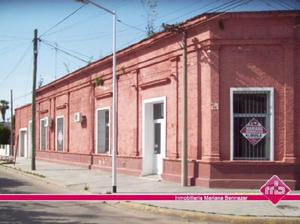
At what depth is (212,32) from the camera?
1841 centimetres

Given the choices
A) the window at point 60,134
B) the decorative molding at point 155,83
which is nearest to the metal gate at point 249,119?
the decorative molding at point 155,83

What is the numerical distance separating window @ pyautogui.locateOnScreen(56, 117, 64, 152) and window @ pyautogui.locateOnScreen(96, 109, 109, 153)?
794 cm

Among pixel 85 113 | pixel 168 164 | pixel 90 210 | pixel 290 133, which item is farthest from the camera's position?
pixel 85 113

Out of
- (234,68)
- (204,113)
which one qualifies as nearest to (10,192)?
(204,113)

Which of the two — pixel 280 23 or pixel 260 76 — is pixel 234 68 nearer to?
pixel 260 76

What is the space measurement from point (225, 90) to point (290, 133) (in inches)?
98.6

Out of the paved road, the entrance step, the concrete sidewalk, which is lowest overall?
the paved road

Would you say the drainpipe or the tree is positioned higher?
the tree

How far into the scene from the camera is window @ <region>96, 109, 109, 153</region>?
28922mm

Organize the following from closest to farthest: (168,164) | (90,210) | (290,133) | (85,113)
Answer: (90,210)
(290,133)
(168,164)
(85,113)

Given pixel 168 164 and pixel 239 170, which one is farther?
pixel 168 164

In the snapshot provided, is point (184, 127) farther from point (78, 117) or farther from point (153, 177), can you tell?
point (78, 117)

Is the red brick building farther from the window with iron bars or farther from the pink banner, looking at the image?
the pink banner

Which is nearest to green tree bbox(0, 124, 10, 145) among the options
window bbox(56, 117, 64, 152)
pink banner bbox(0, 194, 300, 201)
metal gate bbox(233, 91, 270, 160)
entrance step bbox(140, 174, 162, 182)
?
window bbox(56, 117, 64, 152)
